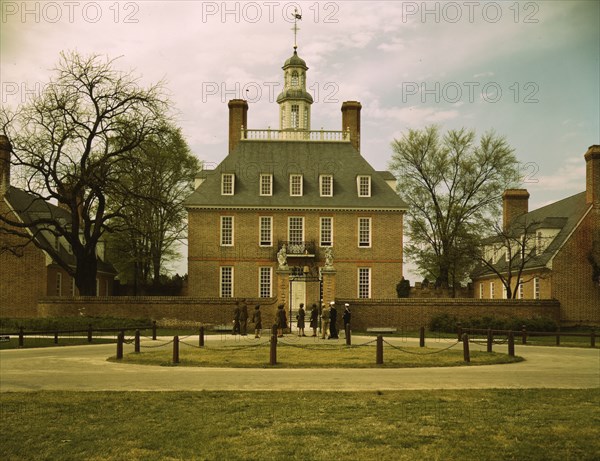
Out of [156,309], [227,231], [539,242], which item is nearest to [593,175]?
[539,242]

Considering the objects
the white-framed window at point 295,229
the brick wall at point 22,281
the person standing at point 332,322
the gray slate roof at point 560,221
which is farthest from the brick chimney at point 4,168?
the gray slate roof at point 560,221

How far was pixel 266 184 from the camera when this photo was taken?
45.4m

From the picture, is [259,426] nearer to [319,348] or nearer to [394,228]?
[319,348]

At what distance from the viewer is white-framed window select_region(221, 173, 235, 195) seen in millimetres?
44978

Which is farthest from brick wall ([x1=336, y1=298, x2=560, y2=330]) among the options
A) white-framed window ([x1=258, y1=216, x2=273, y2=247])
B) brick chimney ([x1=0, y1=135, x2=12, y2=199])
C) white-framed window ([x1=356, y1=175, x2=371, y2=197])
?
brick chimney ([x1=0, y1=135, x2=12, y2=199])

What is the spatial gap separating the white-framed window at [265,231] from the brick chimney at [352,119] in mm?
9207

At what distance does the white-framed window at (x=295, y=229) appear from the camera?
145ft

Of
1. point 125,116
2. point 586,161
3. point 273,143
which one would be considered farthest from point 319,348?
point 273,143

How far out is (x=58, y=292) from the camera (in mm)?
42281

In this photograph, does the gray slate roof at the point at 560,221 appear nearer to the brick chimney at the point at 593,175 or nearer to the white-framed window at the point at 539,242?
the white-framed window at the point at 539,242

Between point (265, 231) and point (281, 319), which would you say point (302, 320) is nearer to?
point (281, 319)

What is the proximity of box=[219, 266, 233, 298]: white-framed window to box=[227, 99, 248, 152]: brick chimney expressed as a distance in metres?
9.78

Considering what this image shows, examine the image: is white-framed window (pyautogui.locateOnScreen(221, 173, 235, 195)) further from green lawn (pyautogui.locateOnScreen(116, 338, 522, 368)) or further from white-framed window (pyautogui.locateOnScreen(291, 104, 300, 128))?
green lawn (pyautogui.locateOnScreen(116, 338, 522, 368))

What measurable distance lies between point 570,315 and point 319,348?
20120 millimetres
